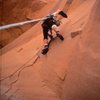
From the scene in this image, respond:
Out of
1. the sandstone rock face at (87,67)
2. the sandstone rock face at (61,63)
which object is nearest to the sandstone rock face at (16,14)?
the sandstone rock face at (61,63)

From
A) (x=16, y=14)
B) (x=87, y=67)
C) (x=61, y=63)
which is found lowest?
(x=87, y=67)

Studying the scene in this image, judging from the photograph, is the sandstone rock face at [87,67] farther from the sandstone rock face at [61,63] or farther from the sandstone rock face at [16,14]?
the sandstone rock face at [16,14]

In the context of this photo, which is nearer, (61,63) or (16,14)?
(61,63)

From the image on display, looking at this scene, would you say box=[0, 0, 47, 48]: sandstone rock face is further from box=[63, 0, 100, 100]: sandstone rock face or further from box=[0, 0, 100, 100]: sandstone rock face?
box=[63, 0, 100, 100]: sandstone rock face

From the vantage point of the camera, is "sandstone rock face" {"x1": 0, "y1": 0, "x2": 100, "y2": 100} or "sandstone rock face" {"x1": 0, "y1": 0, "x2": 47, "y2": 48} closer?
"sandstone rock face" {"x1": 0, "y1": 0, "x2": 100, "y2": 100}

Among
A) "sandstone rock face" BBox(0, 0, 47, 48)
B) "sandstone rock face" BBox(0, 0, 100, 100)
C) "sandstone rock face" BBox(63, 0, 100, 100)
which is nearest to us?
"sandstone rock face" BBox(63, 0, 100, 100)

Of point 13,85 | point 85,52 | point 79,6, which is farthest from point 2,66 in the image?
point 85,52

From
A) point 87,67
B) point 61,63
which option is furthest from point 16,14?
point 87,67

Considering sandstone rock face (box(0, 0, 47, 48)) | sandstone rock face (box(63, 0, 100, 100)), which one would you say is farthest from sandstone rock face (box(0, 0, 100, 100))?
sandstone rock face (box(0, 0, 47, 48))

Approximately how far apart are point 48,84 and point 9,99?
2.94 ft

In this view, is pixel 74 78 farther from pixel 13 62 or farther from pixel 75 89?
pixel 13 62

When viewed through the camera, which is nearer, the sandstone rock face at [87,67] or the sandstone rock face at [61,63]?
the sandstone rock face at [87,67]

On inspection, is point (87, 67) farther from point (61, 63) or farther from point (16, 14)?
point (16, 14)

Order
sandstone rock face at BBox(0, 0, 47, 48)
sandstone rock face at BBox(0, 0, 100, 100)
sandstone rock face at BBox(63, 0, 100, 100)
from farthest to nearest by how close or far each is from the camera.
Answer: sandstone rock face at BBox(0, 0, 47, 48) → sandstone rock face at BBox(0, 0, 100, 100) → sandstone rock face at BBox(63, 0, 100, 100)
